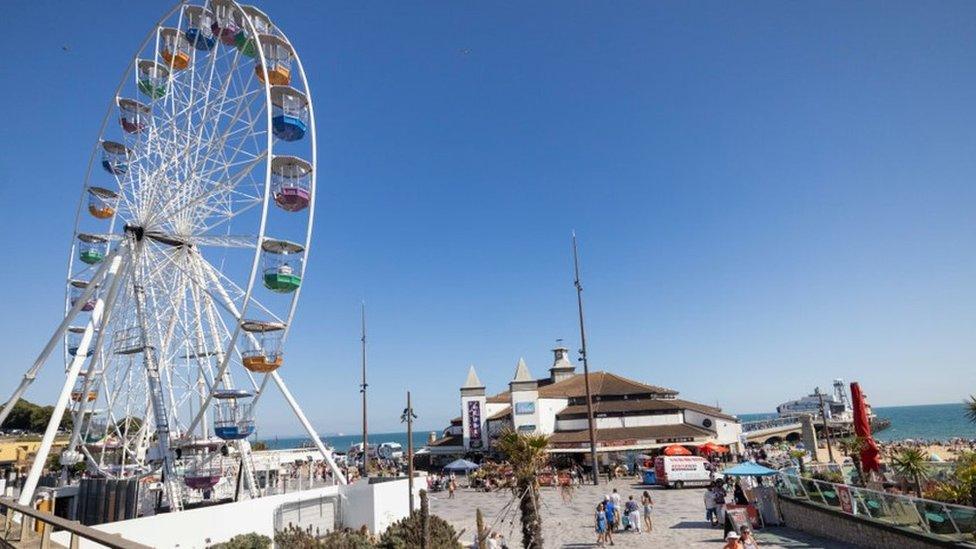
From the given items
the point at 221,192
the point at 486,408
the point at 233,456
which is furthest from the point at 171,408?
the point at 486,408

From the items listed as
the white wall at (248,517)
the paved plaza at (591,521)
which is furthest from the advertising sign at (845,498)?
the white wall at (248,517)

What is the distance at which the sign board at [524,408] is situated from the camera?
163ft

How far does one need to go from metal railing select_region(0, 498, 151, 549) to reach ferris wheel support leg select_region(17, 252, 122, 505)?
15.1m

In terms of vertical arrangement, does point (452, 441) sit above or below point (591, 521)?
above

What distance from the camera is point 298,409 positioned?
26875 mm

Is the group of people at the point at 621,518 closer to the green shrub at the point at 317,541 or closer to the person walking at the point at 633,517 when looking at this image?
the person walking at the point at 633,517

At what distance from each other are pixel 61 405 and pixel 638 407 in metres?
39.6

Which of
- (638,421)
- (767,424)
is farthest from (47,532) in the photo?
(767,424)

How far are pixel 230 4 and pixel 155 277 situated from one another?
11.9 meters

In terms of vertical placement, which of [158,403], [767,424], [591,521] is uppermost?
[158,403]

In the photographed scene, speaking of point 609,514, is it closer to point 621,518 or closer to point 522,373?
point 621,518

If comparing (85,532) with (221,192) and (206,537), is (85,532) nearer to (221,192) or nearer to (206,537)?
(206,537)

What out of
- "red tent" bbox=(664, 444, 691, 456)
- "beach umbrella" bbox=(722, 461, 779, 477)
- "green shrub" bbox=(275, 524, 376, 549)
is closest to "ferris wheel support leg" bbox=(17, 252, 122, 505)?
"green shrub" bbox=(275, 524, 376, 549)

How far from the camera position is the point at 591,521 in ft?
79.6
